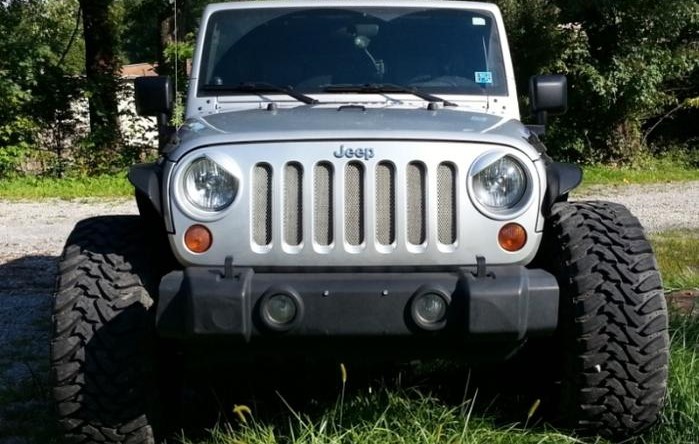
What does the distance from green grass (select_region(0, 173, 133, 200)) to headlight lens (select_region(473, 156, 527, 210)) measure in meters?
10.6

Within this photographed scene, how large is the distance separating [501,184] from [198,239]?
106cm

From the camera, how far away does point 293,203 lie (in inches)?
132

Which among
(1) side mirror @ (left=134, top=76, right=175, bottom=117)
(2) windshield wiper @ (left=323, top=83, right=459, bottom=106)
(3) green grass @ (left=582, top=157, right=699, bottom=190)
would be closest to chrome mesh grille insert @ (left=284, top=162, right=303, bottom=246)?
(2) windshield wiper @ (left=323, top=83, right=459, bottom=106)

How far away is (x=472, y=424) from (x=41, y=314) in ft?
11.9

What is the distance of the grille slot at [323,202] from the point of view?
11.0ft

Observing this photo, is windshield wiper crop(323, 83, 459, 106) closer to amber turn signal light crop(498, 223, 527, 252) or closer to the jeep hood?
the jeep hood

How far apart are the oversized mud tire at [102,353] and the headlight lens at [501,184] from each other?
4.04 ft

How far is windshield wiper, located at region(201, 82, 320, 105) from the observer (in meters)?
4.34

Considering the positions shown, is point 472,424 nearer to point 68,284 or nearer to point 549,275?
point 549,275

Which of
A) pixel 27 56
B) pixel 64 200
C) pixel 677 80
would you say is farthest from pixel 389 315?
pixel 677 80

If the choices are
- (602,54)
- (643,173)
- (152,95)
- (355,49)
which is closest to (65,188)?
(602,54)

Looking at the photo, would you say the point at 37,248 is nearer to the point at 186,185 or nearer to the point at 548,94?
the point at 548,94

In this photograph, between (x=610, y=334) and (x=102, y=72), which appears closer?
(x=610, y=334)

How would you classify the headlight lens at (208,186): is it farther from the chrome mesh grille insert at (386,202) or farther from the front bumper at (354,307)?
the chrome mesh grille insert at (386,202)
